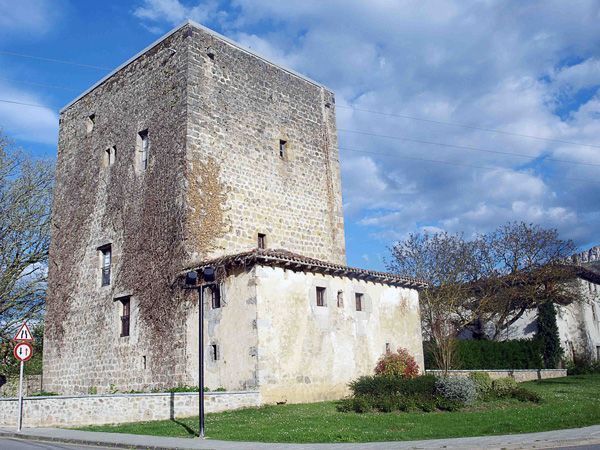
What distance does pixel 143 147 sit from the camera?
85.9 ft

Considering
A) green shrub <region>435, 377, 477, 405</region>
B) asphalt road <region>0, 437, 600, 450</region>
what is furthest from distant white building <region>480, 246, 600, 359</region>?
asphalt road <region>0, 437, 600, 450</region>

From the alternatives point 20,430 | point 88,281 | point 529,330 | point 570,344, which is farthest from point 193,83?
point 570,344

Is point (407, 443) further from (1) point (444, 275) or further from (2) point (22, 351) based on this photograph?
(1) point (444, 275)

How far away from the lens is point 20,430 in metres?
16.3

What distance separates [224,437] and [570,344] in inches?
1320

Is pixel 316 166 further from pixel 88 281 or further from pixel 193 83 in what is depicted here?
pixel 88 281

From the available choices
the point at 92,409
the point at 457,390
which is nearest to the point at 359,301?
the point at 457,390

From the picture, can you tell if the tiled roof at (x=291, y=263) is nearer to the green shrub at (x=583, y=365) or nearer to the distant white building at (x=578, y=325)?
the green shrub at (x=583, y=365)

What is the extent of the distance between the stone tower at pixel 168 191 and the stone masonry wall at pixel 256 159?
0.18ft

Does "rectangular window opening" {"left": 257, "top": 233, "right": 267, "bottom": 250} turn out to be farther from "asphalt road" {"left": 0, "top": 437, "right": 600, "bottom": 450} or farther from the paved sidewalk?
"asphalt road" {"left": 0, "top": 437, "right": 600, "bottom": 450}

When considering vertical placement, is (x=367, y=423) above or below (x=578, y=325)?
below

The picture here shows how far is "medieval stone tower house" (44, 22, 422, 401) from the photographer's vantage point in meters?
20.7

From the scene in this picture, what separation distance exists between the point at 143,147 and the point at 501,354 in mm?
24274

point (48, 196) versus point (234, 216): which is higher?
point (48, 196)
